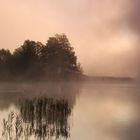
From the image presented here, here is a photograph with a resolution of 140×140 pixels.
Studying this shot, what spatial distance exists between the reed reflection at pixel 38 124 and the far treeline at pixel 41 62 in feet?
16.9

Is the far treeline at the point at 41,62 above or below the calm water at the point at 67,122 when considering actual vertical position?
above

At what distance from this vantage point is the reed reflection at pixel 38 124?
6.25 meters

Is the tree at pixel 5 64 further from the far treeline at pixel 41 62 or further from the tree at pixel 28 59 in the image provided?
the tree at pixel 28 59

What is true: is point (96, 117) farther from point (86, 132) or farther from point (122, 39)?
point (122, 39)

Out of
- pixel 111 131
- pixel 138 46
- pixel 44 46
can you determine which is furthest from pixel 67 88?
pixel 111 131

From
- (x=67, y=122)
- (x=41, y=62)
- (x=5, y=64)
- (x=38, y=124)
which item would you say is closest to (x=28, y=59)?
(x=41, y=62)

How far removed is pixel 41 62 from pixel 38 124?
7.63 m

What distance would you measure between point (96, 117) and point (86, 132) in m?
1.71

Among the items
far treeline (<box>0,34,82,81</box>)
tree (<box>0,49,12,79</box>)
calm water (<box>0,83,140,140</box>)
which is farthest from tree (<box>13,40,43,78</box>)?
calm water (<box>0,83,140,140</box>)

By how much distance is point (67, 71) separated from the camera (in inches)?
590

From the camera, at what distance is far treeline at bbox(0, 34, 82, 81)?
13.4 metres

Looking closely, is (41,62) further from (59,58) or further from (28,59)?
(59,58)

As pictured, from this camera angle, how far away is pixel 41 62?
571 inches

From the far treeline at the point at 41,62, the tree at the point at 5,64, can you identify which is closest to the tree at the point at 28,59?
the far treeline at the point at 41,62
